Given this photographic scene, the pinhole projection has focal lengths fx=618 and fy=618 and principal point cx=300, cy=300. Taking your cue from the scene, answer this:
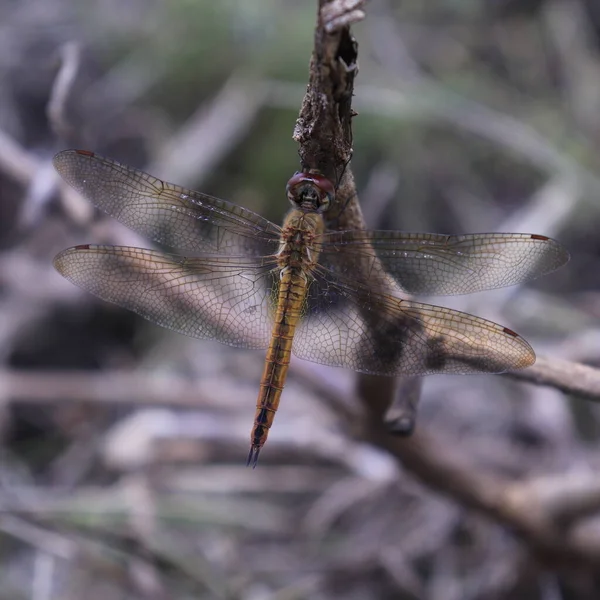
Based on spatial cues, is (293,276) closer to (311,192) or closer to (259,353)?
(311,192)

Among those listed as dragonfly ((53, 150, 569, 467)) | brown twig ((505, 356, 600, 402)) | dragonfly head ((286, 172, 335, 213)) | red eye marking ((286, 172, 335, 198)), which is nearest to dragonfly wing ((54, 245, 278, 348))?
dragonfly ((53, 150, 569, 467))

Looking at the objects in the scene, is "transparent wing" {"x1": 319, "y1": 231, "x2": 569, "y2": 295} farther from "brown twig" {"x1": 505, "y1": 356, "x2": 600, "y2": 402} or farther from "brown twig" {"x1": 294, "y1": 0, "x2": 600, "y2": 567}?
"brown twig" {"x1": 505, "y1": 356, "x2": 600, "y2": 402}

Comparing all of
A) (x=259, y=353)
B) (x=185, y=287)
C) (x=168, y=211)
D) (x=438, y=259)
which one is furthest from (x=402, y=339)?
(x=259, y=353)

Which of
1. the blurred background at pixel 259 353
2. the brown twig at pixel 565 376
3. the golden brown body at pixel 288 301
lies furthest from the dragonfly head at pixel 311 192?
the blurred background at pixel 259 353

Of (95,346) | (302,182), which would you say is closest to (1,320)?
(95,346)

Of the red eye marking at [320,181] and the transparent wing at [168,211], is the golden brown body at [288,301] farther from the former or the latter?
the red eye marking at [320,181]

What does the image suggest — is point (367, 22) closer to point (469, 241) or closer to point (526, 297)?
point (526, 297)
